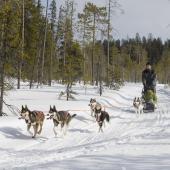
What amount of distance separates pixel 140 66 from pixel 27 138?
8143cm

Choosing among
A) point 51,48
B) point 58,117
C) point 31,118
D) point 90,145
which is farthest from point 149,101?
point 51,48

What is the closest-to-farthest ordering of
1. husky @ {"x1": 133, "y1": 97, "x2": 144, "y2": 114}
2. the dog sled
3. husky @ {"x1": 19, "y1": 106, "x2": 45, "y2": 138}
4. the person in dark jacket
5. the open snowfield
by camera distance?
the open snowfield → husky @ {"x1": 19, "y1": 106, "x2": 45, "y2": 138} → husky @ {"x1": 133, "y1": 97, "x2": 144, "y2": 114} → the person in dark jacket → the dog sled

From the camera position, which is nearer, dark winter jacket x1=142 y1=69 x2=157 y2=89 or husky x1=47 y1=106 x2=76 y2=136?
husky x1=47 y1=106 x2=76 y2=136

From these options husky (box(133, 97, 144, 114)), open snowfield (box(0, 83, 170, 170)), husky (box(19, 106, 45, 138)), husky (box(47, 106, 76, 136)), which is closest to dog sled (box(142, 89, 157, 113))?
husky (box(133, 97, 144, 114))

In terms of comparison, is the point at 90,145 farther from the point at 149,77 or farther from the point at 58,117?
the point at 149,77

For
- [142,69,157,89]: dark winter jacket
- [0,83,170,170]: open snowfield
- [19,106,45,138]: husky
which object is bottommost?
[0,83,170,170]: open snowfield

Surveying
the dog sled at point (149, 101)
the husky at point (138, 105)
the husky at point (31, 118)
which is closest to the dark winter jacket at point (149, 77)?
the dog sled at point (149, 101)

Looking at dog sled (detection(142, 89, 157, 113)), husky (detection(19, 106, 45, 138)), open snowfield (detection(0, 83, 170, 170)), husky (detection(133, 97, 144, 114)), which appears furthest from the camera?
dog sled (detection(142, 89, 157, 113))

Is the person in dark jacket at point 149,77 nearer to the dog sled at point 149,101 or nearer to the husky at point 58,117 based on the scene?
the dog sled at point 149,101

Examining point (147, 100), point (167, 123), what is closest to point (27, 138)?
point (167, 123)

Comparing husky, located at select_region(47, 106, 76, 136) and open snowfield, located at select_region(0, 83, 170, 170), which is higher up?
husky, located at select_region(47, 106, 76, 136)

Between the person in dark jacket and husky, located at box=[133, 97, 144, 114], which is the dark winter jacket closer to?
the person in dark jacket

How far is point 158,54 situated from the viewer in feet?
414

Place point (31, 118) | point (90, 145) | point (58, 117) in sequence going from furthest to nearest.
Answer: point (58, 117), point (31, 118), point (90, 145)
